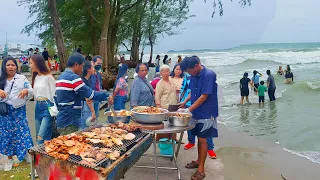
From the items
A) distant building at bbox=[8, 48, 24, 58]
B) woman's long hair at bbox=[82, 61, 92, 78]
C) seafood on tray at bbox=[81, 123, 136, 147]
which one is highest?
distant building at bbox=[8, 48, 24, 58]

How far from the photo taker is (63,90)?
155 inches

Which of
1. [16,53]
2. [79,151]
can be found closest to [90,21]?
[79,151]

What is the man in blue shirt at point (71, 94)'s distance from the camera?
3912mm

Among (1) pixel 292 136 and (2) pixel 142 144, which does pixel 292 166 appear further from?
(2) pixel 142 144

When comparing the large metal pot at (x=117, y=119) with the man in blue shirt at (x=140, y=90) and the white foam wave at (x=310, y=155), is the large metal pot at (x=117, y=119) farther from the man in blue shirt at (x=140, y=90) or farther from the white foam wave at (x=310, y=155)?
the white foam wave at (x=310, y=155)

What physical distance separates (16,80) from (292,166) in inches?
196

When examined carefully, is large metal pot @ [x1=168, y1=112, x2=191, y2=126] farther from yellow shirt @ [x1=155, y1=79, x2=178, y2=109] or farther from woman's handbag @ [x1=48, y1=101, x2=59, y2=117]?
woman's handbag @ [x1=48, y1=101, x2=59, y2=117]

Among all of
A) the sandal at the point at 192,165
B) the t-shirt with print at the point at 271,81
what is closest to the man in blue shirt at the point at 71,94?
the sandal at the point at 192,165

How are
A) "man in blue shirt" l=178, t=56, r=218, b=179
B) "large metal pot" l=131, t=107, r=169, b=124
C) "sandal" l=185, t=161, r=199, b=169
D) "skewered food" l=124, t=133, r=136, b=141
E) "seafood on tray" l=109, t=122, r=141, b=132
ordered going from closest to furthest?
"skewered food" l=124, t=133, r=136, b=141 < "seafood on tray" l=109, t=122, r=141, b=132 < "large metal pot" l=131, t=107, r=169, b=124 < "man in blue shirt" l=178, t=56, r=218, b=179 < "sandal" l=185, t=161, r=199, b=169

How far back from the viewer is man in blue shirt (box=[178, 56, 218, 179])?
13.4 ft

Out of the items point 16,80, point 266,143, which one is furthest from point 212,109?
point 266,143

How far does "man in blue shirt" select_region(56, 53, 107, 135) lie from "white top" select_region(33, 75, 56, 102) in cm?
36

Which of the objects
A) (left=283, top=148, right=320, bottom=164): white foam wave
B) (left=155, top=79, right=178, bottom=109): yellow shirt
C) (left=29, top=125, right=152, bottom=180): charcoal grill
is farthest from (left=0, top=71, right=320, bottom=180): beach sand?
(left=29, top=125, right=152, bottom=180): charcoal grill

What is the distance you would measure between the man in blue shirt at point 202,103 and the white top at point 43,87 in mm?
1877
